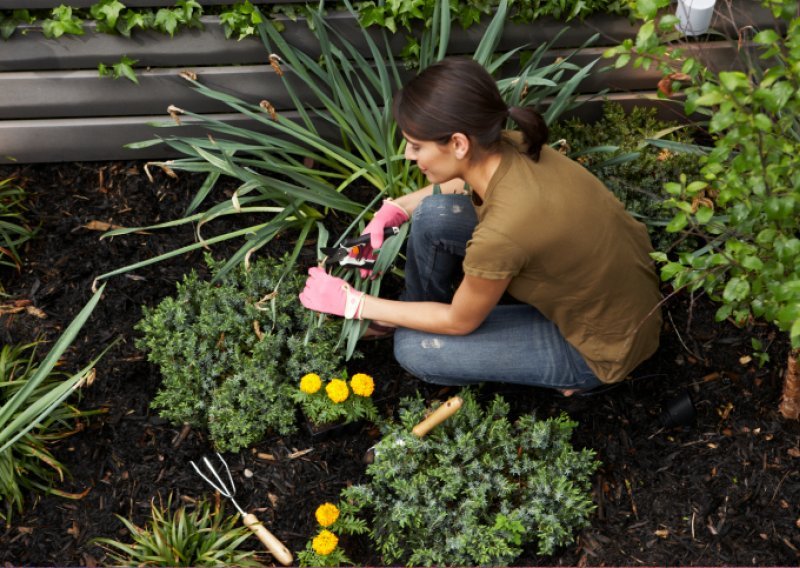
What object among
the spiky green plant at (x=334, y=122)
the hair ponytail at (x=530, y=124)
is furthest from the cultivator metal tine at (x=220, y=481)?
the hair ponytail at (x=530, y=124)

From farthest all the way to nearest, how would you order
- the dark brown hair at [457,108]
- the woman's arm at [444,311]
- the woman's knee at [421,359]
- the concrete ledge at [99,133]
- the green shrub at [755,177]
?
the concrete ledge at [99,133] < the woman's knee at [421,359] < the woman's arm at [444,311] < the dark brown hair at [457,108] < the green shrub at [755,177]

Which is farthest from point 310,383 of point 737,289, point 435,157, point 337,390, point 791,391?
point 791,391

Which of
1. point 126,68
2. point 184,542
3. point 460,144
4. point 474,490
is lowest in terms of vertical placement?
point 184,542

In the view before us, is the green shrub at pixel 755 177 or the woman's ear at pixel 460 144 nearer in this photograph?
the green shrub at pixel 755 177

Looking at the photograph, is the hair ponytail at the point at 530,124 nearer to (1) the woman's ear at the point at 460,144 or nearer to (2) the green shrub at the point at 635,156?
(1) the woman's ear at the point at 460,144

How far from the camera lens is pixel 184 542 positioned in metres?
2.07

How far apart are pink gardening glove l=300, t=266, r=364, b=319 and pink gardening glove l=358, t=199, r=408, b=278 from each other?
13 cm

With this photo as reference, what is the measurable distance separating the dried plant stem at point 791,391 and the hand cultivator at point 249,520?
4.69 feet

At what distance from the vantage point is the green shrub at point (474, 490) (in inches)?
80.7

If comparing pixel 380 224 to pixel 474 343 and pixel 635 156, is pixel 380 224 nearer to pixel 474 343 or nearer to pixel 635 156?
pixel 474 343

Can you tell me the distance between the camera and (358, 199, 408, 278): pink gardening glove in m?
2.32

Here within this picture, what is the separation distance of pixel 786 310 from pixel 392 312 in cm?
105

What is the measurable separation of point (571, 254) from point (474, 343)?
47cm

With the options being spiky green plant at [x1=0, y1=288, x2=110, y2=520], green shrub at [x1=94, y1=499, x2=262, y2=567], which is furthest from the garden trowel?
spiky green plant at [x1=0, y1=288, x2=110, y2=520]
